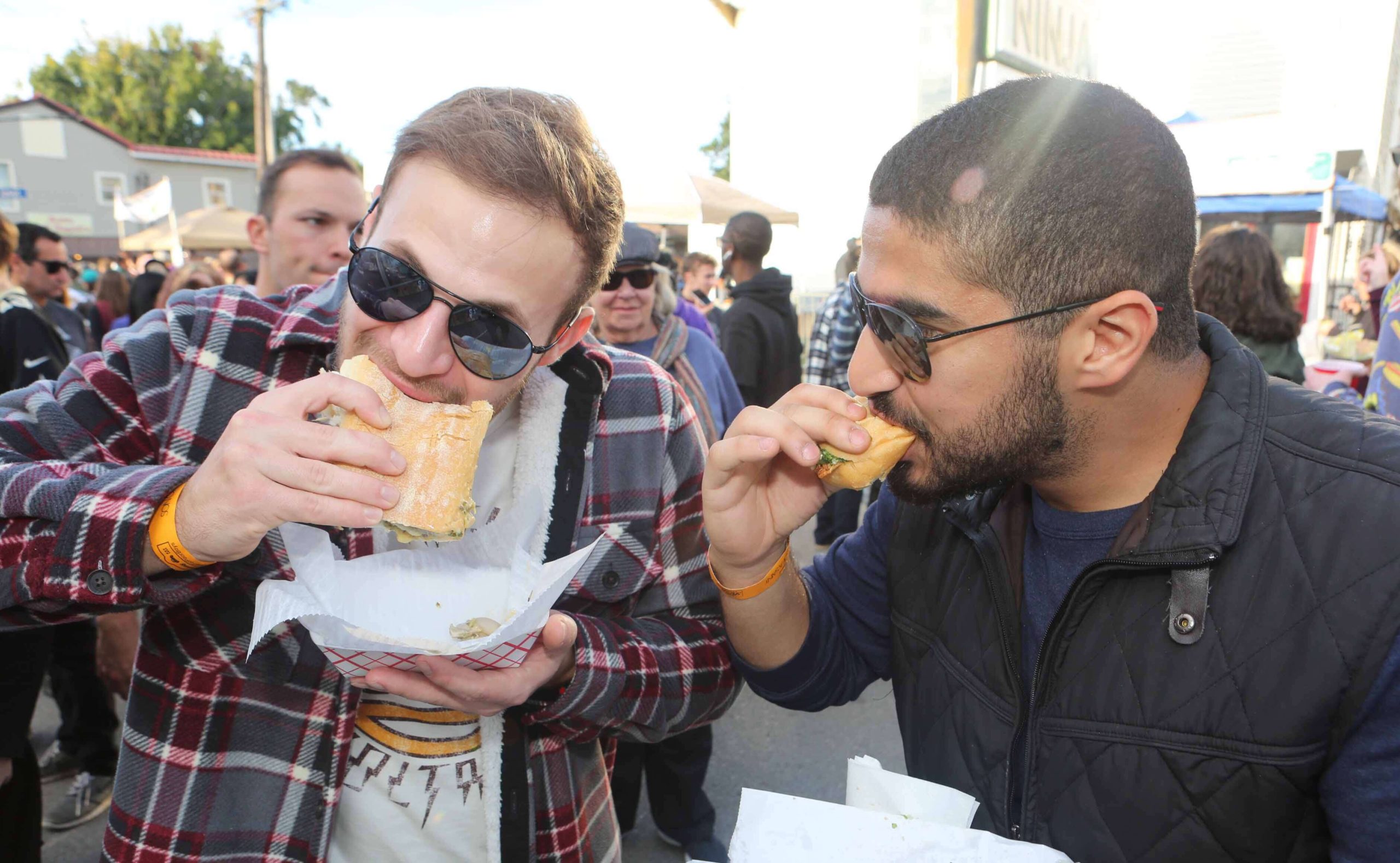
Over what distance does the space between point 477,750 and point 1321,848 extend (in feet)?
5.14

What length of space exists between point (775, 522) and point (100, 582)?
128 cm

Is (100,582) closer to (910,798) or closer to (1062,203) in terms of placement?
(910,798)

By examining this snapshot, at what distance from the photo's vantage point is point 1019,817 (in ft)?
5.23

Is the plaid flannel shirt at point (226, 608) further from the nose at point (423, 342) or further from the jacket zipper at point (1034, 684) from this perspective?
the jacket zipper at point (1034, 684)

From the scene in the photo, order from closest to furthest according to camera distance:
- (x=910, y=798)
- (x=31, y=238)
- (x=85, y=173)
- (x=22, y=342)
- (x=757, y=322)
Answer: (x=910, y=798)
(x=22, y=342)
(x=757, y=322)
(x=31, y=238)
(x=85, y=173)

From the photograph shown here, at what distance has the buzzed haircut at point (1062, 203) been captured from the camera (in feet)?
5.19

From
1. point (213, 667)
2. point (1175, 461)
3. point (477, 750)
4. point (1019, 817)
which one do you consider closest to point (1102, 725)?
point (1019, 817)

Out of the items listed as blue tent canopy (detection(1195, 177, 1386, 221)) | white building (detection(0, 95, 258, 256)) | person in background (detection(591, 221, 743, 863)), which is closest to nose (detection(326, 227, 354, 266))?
person in background (detection(591, 221, 743, 863))

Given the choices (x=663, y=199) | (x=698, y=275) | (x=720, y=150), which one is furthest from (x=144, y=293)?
(x=720, y=150)

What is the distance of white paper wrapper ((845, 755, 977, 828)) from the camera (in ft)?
4.65

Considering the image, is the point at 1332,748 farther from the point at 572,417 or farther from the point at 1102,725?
the point at 572,417

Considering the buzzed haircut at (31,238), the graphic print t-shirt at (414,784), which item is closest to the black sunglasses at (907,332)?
the graphic print t-shirt at (414,784)

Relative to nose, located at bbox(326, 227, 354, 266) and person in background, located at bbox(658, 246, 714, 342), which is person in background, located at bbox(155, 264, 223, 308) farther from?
person in background, located at bbox(658, 246, 714, 342)

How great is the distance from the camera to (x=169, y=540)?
148 centimetres
